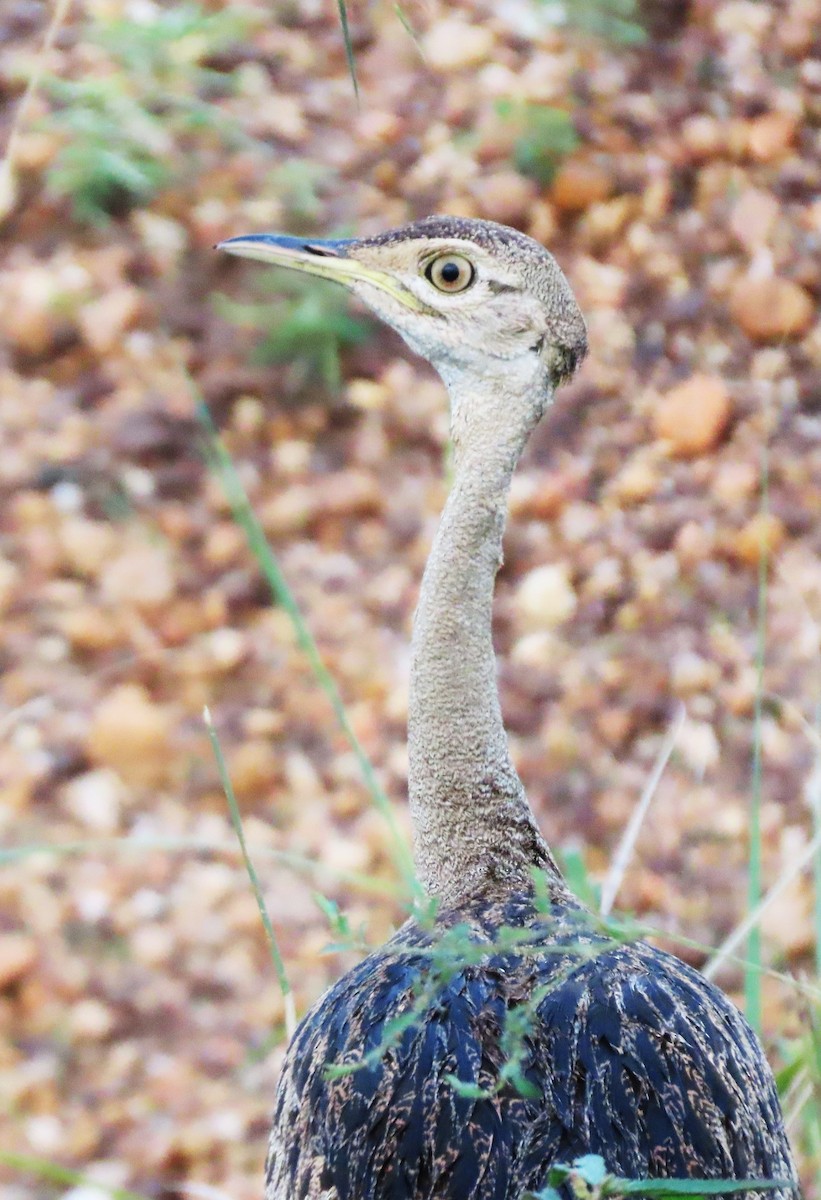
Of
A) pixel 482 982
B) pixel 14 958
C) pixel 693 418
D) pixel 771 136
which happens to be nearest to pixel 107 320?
pixel 693 418

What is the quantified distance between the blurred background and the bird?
544mm

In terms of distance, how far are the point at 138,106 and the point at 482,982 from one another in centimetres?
189

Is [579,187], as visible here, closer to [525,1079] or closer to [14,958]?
[14,958]

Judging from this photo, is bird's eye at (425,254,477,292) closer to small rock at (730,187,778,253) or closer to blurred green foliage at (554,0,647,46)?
small rock at (730,187,778,253)

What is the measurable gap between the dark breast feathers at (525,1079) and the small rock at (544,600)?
1096 millimetres

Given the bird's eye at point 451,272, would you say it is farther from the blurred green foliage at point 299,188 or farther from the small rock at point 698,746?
the blurred green foliage at point 299,188

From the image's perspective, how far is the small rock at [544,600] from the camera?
214 cm

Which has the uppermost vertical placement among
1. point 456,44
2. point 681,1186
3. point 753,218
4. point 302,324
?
point 456,44

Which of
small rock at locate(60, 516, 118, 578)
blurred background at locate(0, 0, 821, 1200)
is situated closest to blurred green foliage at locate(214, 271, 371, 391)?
blurred background at locate(0, 0, 821, 1200)

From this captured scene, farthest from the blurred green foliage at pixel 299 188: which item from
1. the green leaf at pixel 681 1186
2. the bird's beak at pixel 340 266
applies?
the green leaf at pixel 681 1186

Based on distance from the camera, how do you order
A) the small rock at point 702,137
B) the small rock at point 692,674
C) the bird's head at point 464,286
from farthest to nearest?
the small rock at point 702,137, the small rock at point 692,674, the bird's head at point 464,286

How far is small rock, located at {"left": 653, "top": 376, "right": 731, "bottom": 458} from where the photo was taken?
231 centimetres

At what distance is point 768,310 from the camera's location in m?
2.43

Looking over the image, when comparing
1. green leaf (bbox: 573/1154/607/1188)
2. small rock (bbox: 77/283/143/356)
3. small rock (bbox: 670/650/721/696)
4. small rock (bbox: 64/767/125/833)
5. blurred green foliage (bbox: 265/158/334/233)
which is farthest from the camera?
blurred green foliage (bbox: 265/158/334/233)
